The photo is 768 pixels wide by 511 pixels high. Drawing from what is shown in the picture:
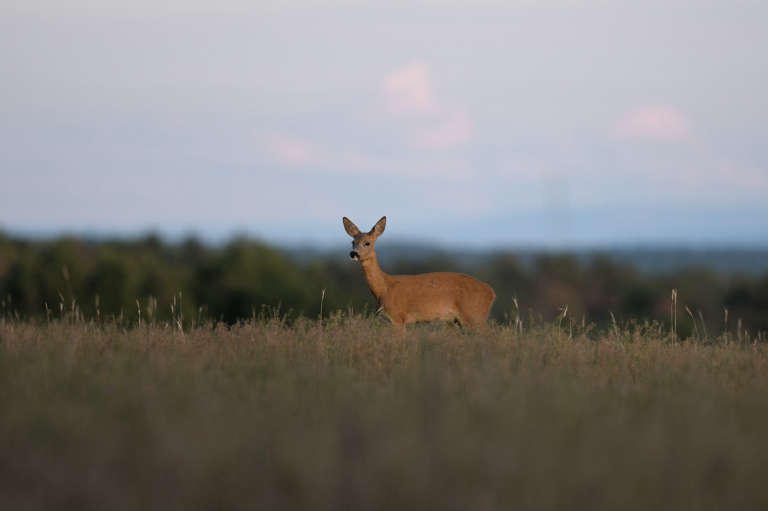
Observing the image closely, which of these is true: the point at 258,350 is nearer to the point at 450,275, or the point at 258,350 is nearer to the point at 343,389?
the point at 343,389

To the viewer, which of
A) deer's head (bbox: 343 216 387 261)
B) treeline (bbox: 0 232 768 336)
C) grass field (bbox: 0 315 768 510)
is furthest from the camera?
treeline (bbox: 0 232 768 336)

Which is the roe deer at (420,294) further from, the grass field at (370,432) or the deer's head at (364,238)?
the grass field at (370,432)

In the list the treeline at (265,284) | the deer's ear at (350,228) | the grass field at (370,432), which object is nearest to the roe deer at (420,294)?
the deer's ear at (350,228)

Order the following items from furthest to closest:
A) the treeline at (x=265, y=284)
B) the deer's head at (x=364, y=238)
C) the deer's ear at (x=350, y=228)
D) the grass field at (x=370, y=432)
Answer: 1. the treeline at (x=265, y=284)
2. the deer's ear at (x=350, y=228)
3. the deer's head at (x=364, y=238)
4. the grass field at (x=370, y=432)

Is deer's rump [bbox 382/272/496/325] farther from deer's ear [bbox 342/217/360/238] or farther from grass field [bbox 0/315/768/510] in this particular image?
grass field [bbox 0/315/768/510]

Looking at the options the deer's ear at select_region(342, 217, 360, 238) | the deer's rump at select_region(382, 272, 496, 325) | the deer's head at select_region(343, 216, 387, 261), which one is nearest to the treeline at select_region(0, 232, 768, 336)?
the deer's rump at select_region(382, 272, 496, 325)

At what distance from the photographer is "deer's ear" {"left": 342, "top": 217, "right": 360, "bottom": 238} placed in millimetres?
12344

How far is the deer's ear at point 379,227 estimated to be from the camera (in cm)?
1217

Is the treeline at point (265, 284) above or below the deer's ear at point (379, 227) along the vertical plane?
below

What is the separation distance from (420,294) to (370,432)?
6.72m

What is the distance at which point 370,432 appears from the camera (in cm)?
549

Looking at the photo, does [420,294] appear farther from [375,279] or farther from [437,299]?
[375,279]

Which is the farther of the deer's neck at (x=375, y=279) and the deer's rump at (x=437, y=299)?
the deer's neck at (x=375, y=279)

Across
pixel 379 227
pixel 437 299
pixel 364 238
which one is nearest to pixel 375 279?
pixel 364 238
